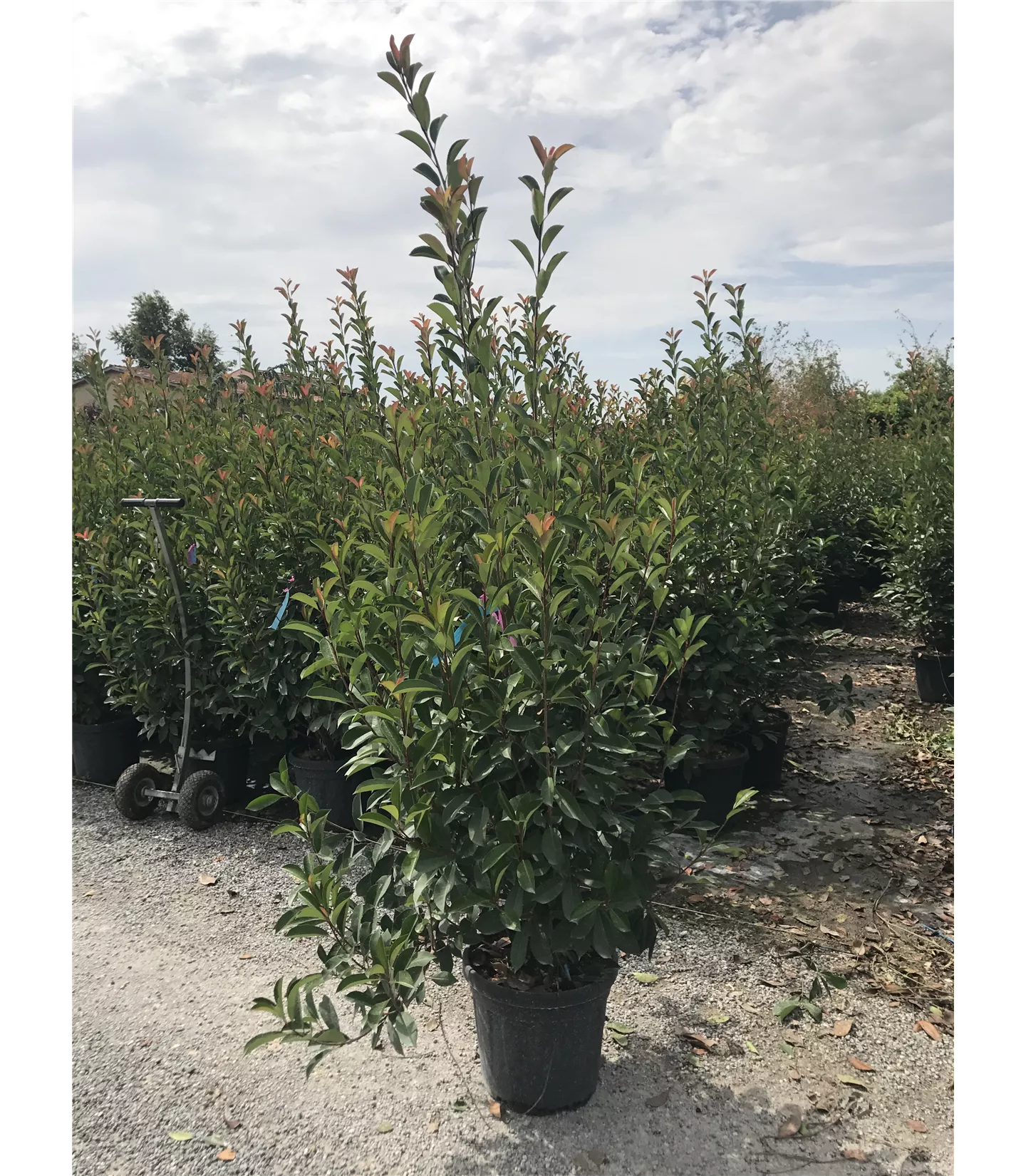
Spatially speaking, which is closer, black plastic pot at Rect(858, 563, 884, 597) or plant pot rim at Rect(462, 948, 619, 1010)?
plant pot rim at Rect(462, 948, 619, 1010)

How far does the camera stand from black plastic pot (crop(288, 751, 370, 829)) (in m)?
4.36

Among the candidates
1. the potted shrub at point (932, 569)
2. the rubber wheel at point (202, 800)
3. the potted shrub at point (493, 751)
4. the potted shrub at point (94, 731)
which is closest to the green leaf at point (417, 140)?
the potted shrub at point (493, 751)

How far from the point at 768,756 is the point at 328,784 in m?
2.35

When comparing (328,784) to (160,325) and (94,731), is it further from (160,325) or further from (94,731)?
(160,325)

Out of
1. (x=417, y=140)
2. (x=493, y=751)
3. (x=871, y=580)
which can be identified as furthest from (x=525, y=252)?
(x=871, y=580)

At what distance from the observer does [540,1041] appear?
236 cm

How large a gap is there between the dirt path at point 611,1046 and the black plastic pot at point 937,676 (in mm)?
Answer: 2685

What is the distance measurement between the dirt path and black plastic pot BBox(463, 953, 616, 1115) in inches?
2.6

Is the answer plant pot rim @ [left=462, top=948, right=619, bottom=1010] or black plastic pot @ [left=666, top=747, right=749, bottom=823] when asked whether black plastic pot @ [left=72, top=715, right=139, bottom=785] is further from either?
plant pot rim @ [left=462, top=948, right=619, bottom=1010]

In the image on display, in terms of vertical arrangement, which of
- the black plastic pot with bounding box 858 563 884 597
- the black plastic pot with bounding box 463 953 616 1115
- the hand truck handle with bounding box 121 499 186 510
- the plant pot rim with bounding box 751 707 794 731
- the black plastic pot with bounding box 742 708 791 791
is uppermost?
the hand truck handle with bounding box 121 499 186 510

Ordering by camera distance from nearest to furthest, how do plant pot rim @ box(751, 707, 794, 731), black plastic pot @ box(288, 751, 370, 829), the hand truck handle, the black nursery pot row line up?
the hand truck handle → black plastic pot @ box(288, 751, 370, 829) → plant pot rim @ box(751, 707, 794, 731) → the black nursery pot row

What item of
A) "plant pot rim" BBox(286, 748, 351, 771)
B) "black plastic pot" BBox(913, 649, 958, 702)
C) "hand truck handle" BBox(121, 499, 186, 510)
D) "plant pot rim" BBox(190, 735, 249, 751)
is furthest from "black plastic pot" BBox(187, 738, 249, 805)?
"black plastic pot" BBox(913, 649, 958, 702)

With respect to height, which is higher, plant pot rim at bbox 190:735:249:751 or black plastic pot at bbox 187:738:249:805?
plant pot rim at bbox 190:735:249:751

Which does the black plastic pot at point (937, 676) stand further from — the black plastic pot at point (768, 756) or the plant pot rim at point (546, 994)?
the plant pot rim at point (546, 994)
